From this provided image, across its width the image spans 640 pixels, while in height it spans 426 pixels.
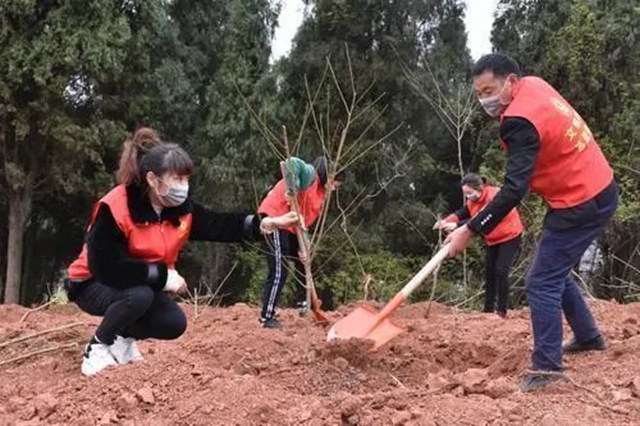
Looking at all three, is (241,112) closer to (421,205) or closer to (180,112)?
(180,112)

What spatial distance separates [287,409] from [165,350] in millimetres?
1569

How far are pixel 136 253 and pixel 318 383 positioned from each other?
40.8 inches

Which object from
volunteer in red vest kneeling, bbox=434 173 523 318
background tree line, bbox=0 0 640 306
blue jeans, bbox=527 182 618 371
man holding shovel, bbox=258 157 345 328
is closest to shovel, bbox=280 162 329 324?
man holding shovel, bbox=258 157 345 328

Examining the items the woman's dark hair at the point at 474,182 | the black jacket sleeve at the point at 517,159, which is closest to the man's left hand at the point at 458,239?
the black jacket sleeve at the point at 517,159

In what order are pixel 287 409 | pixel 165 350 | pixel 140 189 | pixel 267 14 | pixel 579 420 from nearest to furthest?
pixel 579 420, pixel 287 409, pixel 140 189, pixel 165 350, pixel 267 14

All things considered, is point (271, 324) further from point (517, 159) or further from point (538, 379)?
point (517, 159)

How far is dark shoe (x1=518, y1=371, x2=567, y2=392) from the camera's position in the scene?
307 cm

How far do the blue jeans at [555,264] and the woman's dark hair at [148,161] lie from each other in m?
1.57

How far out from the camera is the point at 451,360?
415cm

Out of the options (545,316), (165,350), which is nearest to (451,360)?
(545,316)

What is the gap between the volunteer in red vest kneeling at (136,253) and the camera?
10.9ft

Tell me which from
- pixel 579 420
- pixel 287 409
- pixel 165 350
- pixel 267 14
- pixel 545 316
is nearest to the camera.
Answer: pixel 579 420

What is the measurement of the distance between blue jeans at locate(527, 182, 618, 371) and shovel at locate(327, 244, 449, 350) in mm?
447

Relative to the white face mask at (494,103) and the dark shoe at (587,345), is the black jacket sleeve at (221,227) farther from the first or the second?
the dark shoe at (587,345)
